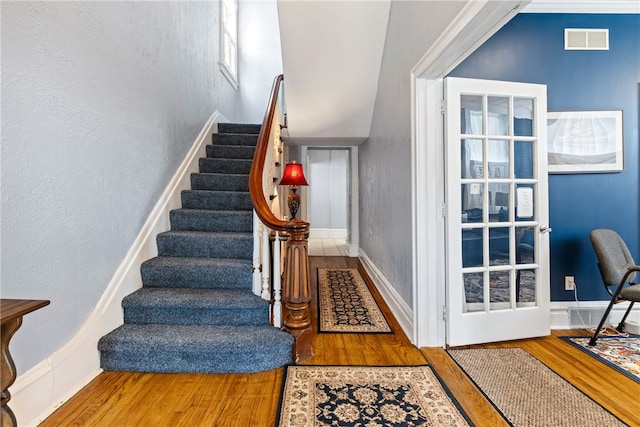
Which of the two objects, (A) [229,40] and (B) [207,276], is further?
(A) [229,40]

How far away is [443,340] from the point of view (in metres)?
2.15

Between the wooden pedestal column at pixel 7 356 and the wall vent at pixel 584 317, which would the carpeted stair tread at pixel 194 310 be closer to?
the wooden pedestal column at pixel 7 356

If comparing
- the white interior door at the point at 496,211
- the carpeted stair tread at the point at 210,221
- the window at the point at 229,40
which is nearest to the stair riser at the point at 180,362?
the carpeted stair tread at the point at 210,221

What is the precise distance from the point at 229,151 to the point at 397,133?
6.87ft

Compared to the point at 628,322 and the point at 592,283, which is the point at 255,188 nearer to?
the point at 592,283

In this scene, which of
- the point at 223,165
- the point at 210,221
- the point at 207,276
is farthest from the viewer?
the point at 223,165

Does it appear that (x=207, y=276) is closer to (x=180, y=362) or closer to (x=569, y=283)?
(x=180, y=362)

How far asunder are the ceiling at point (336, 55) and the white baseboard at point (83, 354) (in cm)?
187

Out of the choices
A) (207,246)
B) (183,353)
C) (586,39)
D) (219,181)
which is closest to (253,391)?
(183,353)

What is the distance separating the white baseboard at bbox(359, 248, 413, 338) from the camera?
90.9 inches

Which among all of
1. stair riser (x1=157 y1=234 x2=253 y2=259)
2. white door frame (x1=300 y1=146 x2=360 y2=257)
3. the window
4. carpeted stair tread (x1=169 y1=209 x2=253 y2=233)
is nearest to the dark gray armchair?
stair riser (x1=157 y1=234 x2=253 y2=259)

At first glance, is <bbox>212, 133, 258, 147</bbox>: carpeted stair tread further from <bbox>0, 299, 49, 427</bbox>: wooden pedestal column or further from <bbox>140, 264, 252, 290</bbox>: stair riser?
<bbox>0, 299, 49, 427</bbox>: wooden pedestal column

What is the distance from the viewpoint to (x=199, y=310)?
201 centimetres

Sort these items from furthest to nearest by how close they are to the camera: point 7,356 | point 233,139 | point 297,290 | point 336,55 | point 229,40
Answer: point 229,40, point 233,139, point 336,55, point 297,290, point 7,356
